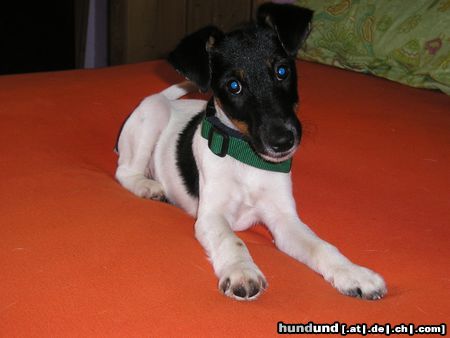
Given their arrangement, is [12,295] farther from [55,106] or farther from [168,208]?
[55,106]

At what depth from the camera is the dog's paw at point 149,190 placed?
3.11 metres

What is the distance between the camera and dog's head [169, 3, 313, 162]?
2.39 m

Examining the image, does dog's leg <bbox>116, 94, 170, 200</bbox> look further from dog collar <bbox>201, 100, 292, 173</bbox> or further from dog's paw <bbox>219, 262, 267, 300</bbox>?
dog's paw <bbox>219, 262, 267, 300</bbox>

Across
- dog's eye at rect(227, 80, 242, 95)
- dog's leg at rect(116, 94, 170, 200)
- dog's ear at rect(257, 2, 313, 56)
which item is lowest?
dog's leg at rect(116, 94, 170, 200)

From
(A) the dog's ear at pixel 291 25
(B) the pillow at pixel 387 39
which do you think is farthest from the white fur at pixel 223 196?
(B) the pillow at pixel 387 39

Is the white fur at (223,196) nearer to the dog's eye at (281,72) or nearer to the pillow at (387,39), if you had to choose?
the dog's eye at (281,72)

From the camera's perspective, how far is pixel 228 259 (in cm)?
205

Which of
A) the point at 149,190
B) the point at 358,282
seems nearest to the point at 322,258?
the point at 358,282

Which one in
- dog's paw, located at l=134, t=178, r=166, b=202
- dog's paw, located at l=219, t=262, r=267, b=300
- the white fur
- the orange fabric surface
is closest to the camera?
the orange fabric surface

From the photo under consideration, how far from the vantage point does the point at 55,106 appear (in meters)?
3.67

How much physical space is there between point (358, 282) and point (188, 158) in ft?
4.40

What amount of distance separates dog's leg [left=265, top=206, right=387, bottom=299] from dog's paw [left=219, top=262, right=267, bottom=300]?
11.2 inches

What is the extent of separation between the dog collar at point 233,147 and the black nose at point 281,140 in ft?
0.82

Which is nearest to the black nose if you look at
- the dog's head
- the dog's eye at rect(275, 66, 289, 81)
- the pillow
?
the dog's head
